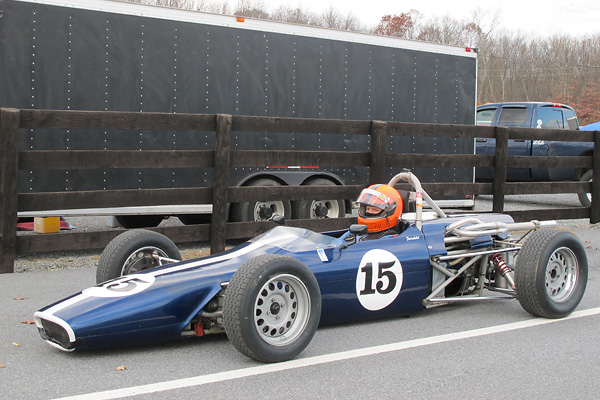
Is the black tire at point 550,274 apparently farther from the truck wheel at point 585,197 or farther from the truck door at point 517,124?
the truck door at point 517,124

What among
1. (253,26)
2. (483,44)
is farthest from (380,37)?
(483,44)

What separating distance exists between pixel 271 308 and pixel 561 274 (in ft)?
9.15

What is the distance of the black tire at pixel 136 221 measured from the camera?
1053cm

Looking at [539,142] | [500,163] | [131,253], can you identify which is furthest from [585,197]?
[131,253]

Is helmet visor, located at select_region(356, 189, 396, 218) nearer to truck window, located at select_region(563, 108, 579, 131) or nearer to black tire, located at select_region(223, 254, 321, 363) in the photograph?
black tire, located at select_region(223, 254, 321, 363)

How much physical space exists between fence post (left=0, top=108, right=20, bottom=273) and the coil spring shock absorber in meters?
4.92

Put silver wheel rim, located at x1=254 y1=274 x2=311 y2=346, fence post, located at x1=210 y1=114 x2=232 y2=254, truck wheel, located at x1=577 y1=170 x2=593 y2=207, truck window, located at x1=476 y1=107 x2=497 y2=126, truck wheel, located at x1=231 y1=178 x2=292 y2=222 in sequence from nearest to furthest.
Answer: silver wheel rim, located at x1=254 y1=274 x2=311 y2=346 → fence post, located at x1=210 y1=114 x2=232 y2=254 → truck wheel, located at x1=231 y1=178 x2=292 y2=222 → truck wheel, located at x1=577 y1=170 x2=593 y2=207 → truck window, located at x1=476 y1=107 x2=497 y2=126

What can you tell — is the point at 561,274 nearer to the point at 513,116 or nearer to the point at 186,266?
the point at 186,266

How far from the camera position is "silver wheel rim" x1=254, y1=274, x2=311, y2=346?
4.40 m

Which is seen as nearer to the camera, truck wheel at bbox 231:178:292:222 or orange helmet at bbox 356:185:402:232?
orange helmet at bbox 356:185:402:232

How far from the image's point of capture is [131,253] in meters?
5.35

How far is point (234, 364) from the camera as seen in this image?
14.2ft

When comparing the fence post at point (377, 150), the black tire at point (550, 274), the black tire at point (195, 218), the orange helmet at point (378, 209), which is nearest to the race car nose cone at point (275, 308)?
the orange helmet at point (378, 209)

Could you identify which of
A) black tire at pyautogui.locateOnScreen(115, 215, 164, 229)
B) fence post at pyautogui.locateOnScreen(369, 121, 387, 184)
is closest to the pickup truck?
fence post at pyautogui.locateOnScreen(369, 121, 387, 184)
